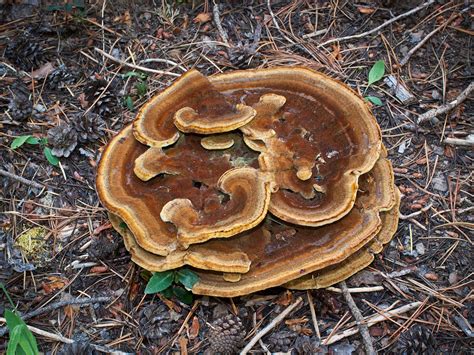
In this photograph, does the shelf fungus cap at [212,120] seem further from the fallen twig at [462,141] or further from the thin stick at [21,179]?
the fallen twig at [462,141]

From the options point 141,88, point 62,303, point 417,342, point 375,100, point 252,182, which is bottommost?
point 417,342

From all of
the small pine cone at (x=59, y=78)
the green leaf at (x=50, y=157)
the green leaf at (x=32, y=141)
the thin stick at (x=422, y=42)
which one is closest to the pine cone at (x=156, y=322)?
the green leaf at (x=50, y=157)

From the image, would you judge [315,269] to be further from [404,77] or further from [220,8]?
[220,8]

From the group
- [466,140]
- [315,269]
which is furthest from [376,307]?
[466,140]

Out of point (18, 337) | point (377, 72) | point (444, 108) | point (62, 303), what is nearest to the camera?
point (18, 337)

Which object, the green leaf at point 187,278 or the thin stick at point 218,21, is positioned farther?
the thin stick at point 218,21

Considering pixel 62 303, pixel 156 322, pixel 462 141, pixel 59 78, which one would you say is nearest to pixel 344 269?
pixel 156 322

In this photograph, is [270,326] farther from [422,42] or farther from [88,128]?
[422,42]
